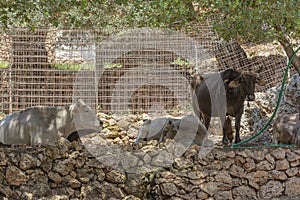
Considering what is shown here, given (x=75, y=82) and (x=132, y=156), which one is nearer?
(x=132, y=156)

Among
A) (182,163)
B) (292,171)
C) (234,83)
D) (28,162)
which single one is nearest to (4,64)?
(234,83)

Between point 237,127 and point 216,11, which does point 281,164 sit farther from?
point 216,11

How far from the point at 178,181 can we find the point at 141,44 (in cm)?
632

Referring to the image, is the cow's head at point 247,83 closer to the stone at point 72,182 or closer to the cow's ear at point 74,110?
the cow's ear at point 74,110

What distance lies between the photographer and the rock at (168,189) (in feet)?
25.9

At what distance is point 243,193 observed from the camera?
824 cm

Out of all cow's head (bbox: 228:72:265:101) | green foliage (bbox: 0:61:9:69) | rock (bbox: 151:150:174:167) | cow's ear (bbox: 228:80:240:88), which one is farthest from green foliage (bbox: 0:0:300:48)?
green foliage (bbox: 0:61:9:69)

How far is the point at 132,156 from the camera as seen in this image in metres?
8.16

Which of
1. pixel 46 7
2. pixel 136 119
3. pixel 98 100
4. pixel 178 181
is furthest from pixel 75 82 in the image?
pixel 178 181

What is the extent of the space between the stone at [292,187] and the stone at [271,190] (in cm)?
9

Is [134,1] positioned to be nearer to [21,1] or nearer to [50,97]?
[21,1]

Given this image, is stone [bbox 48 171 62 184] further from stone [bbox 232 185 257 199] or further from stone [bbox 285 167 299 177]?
stone [bbox 285 167 299 177]

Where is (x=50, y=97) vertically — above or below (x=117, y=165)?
above

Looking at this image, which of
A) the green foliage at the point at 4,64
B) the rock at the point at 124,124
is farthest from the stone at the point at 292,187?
the green foliage at the point at 4,64
